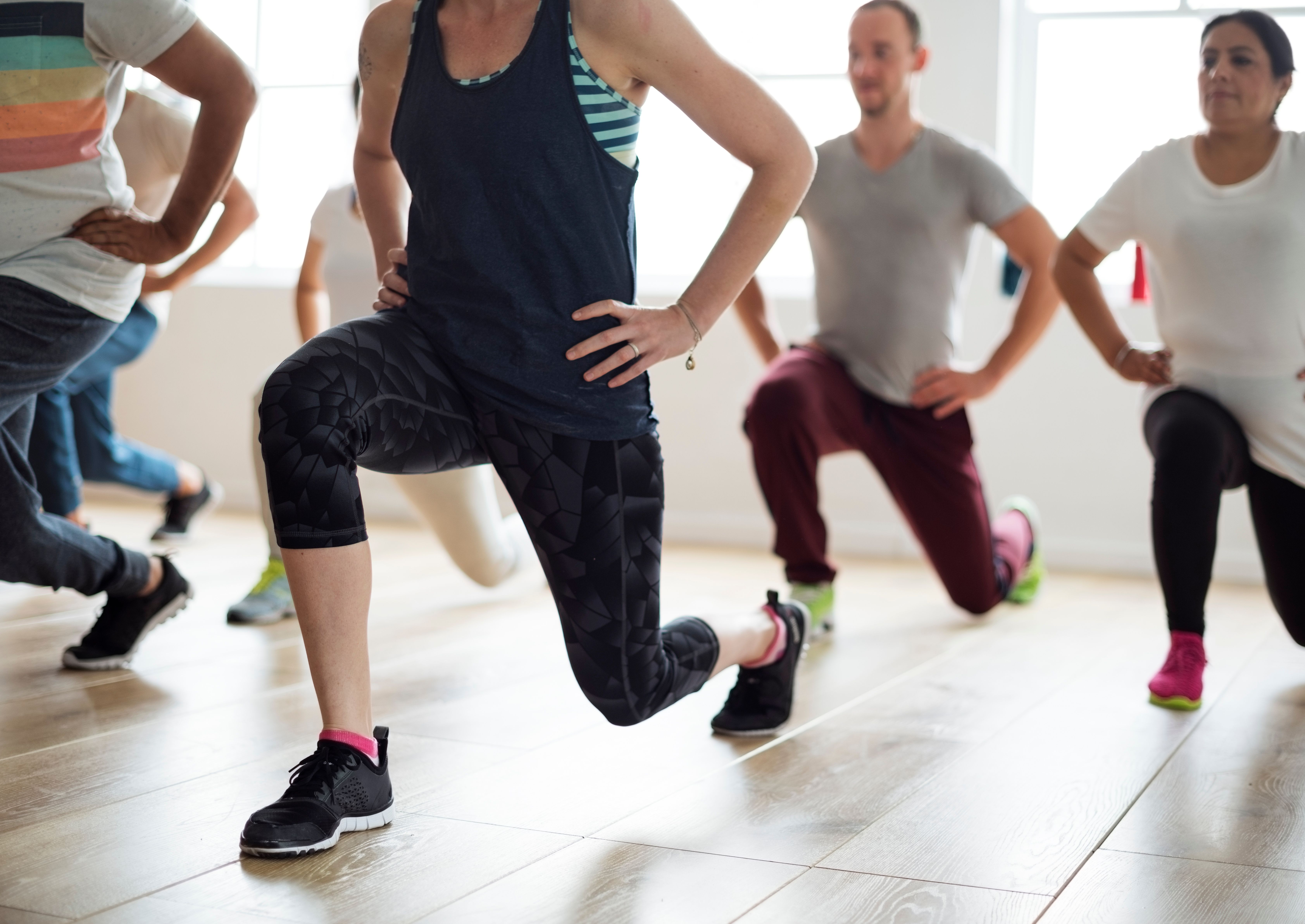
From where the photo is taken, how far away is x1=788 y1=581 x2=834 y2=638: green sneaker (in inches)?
124

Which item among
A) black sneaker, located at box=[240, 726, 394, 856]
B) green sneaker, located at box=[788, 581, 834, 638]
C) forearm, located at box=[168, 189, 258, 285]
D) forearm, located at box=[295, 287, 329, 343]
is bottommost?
green sneaker, located at box=[788, 581, 834, 638]

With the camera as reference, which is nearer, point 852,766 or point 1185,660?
point 852,766

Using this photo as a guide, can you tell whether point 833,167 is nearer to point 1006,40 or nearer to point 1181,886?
point 1006,40

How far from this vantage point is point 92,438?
4078 mm

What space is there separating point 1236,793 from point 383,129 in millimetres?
1525

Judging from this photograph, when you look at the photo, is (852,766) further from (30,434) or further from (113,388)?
(113,388)

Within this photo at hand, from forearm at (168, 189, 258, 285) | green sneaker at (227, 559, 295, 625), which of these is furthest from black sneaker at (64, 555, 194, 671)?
forearm at (168, 189, 258, 285)

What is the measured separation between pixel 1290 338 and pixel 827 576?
1.13m

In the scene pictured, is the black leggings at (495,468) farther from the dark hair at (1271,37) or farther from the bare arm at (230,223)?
the dark hair at (1271,37)

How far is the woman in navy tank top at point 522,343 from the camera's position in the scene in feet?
5.12

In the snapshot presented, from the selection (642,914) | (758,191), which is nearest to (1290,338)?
(758,191)

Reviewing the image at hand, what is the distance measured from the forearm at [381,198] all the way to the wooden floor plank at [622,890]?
90 cm

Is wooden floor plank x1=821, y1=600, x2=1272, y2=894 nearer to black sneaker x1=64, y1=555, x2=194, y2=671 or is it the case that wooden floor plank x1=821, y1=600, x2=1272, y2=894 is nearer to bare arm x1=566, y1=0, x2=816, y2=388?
bare arm x1=566, y1=0, x2=816, y2=388

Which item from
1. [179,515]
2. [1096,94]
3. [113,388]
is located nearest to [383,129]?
[179,515]
